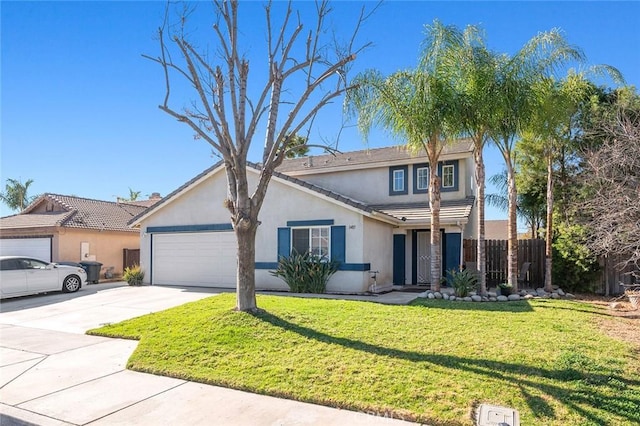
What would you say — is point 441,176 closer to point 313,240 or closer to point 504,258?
point 504,258

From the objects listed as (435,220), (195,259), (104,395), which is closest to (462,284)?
(435,220)

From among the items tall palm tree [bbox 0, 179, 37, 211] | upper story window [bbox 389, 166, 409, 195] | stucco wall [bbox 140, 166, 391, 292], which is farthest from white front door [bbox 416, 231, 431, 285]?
tall palm tree [bbox 0, 179, 37, 211]

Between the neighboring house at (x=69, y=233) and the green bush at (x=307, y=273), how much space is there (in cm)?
1260

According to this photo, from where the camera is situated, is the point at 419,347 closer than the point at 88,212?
Yes

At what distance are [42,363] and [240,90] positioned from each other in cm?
654

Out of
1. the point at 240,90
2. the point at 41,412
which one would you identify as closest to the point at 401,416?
the point at 41,412

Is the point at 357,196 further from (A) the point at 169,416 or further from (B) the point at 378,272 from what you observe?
(A) the point at 169,416

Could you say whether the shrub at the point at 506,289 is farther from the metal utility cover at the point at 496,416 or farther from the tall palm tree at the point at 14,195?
the tall palm tree at the point at 14,195

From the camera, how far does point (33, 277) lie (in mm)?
14766

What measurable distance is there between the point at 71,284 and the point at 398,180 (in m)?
13.7

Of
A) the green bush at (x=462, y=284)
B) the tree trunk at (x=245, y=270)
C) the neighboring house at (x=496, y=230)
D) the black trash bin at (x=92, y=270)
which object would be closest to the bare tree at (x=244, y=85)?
the tree trunk at (x=245, y=270)

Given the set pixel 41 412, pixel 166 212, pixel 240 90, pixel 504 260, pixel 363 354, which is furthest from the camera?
pixel 166 212

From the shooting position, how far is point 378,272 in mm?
15172

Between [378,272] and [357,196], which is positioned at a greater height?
[357,196]
